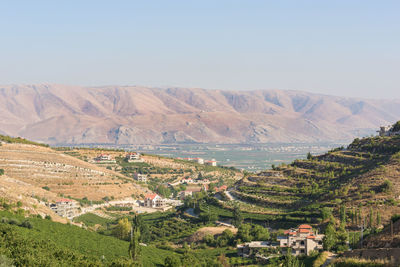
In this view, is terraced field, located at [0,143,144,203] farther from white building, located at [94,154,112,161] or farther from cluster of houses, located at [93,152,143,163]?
cluster of houses, located at [93,152,143,163]

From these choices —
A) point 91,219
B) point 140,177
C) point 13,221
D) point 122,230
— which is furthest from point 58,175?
point 13,221

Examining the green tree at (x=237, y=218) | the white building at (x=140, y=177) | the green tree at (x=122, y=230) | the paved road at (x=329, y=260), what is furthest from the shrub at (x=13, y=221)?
the white building at (x=140, y=177)

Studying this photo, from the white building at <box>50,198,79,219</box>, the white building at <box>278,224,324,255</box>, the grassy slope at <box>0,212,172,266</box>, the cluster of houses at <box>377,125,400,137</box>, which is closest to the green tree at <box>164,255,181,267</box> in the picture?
the grassy slope at <box>0,212,172,266</box>

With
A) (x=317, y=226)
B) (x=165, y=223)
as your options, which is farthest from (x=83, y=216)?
(x=317, y=226)

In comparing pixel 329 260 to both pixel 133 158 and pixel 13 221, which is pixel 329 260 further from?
pixel 133 158

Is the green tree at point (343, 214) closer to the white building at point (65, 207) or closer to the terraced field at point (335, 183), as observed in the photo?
the terraced field at point (335, 183)

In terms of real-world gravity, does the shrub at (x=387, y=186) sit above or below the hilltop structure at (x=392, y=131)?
below
